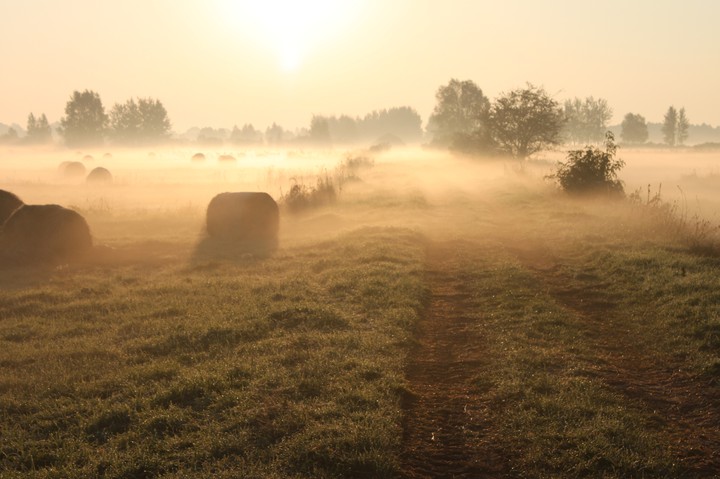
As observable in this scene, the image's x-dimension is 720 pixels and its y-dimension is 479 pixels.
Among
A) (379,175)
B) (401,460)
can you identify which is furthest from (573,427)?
(379,175)

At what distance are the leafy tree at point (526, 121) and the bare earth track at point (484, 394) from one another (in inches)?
1366

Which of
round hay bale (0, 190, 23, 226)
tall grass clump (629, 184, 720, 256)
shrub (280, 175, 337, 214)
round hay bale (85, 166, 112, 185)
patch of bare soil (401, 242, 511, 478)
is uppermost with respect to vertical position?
round hay bale (85, 166, 112, 185)

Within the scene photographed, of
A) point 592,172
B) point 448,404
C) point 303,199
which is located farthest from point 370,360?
point 592,172

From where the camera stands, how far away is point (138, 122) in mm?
135250

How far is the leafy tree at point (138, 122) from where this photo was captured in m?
134

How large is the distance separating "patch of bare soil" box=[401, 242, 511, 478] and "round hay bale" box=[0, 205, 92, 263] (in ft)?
37.4

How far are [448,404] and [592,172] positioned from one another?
2204cm

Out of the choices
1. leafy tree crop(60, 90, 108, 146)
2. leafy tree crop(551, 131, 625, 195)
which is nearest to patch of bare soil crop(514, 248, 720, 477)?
leafy tree crop(551, 131, 625, 195)

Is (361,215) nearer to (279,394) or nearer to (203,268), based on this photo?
(203,268)

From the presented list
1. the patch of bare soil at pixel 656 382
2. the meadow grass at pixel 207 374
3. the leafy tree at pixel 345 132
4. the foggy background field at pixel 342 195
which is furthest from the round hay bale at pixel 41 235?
the leafy tree at pixel 345 132

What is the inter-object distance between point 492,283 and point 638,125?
143m

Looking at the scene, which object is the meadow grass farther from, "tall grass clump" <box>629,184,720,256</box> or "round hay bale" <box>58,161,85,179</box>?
"round hay bale" <box>58,161,85,179</box>

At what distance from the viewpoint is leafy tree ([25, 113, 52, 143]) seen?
152 metres

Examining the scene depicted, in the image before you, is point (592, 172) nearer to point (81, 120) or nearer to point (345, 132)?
point (81, 120)
